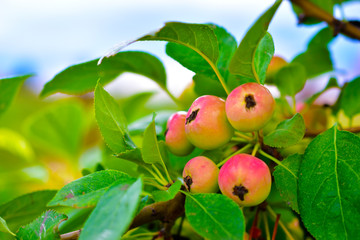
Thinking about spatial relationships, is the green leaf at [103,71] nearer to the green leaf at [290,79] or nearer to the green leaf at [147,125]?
the green leaf at [147,125]

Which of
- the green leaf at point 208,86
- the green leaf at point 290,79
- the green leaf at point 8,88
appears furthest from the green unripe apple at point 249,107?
the green leaf at point 8,88

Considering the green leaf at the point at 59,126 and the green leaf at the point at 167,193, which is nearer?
the green leaf at the point at 167,193

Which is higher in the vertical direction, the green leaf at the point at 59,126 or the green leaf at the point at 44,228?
the green leaf at the point at 44,228

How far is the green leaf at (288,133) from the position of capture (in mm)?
553

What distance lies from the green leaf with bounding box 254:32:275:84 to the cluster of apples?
9cm

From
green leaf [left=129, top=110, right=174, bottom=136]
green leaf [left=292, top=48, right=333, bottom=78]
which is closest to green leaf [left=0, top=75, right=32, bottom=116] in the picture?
green leaf [left=129, top=110, right=174, bottom=136]

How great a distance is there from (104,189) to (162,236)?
200 mm

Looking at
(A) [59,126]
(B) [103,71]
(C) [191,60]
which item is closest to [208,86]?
(C) [191,60]

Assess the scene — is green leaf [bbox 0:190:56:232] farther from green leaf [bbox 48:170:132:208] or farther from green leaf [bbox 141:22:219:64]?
green leaf [bbox 141:22:219:64]

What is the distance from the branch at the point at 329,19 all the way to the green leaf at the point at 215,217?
69 cm

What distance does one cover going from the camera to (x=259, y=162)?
21.3 inches

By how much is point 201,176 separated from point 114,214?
0.60 feet

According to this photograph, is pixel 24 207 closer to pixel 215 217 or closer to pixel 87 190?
pixel 87 190

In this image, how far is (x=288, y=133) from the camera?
0.56 meters
